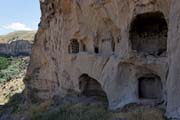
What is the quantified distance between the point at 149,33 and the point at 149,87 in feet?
9.88

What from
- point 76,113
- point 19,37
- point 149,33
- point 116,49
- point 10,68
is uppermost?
point 19,37

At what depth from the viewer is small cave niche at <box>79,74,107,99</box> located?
887 inches

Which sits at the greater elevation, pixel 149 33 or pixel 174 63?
pixel 149 33

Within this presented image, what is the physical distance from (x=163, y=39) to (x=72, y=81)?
7320 millimetres

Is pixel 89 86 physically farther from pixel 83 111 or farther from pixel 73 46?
pixel 83 111

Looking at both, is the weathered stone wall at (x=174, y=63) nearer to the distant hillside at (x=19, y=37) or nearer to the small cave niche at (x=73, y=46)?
the small cave niche at (x=73, y=46)

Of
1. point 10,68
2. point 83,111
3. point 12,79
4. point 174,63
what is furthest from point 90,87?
point 10,68

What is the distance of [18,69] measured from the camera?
53.0 metres

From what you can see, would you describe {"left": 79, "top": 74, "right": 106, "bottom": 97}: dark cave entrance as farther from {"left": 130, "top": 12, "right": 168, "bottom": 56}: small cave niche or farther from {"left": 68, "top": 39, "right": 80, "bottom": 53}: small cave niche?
{"left": 130, "top": 12, "right": 168, "bottom": 56}: small cave niche

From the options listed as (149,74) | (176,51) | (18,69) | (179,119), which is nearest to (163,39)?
(149,74)

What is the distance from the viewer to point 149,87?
18.7 m

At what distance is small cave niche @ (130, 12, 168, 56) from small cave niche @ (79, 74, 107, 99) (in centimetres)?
468

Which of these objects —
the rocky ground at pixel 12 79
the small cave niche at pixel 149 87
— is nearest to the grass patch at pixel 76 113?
the small cave niche at pixel 149 87

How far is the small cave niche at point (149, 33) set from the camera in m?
18.6
